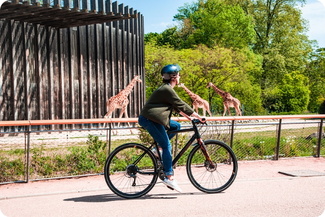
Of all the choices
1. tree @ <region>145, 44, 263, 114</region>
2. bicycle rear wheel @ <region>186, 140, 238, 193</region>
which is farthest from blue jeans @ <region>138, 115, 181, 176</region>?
tree @ <region>145, 44, 263, 114</region>

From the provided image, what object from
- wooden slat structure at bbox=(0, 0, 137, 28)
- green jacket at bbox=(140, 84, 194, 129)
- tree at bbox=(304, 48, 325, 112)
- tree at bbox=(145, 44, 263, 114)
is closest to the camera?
green jacket at bbox=(140, 84, 194, 129)

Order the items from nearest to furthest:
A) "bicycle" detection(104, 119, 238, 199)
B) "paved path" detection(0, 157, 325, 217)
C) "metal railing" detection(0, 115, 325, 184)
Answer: "paved path" detection(0, 157, 325, 217) → "bicycle" detection(104, 119, 238, 199) → "metal railing" detection(0, 115, 325, 184)

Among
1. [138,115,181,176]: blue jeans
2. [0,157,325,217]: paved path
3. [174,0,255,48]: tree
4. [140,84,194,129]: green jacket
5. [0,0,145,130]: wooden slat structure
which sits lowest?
[0,157,325,217]: paved path

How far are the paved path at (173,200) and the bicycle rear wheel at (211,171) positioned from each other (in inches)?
5.8

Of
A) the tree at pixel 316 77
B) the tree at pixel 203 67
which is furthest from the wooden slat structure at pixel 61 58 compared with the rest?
the tree at pixel 316 77

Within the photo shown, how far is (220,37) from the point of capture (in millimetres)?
35906

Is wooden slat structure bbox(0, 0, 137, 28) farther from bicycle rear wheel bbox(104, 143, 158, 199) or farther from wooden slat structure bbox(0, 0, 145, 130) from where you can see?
bicycle rear wheel bbox(104, 143, 158, 199)

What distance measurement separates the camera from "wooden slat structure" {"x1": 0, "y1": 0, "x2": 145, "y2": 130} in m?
15.4

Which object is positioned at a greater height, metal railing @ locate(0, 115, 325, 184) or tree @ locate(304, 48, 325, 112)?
tree @ locate(304, 48, 325, 112)

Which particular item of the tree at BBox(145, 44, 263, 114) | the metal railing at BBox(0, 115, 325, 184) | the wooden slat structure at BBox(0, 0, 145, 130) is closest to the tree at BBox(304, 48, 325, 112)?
the tree at BBox(145, 44, 263, 114)

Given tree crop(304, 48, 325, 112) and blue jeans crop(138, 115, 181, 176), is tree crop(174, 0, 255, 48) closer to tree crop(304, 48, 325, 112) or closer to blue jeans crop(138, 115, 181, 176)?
tree crop(304, 48, 325, 112)

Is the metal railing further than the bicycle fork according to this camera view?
Yes

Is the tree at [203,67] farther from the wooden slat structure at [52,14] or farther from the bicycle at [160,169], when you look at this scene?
the bicycle at [160,169]

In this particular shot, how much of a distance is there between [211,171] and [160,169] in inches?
32.1
